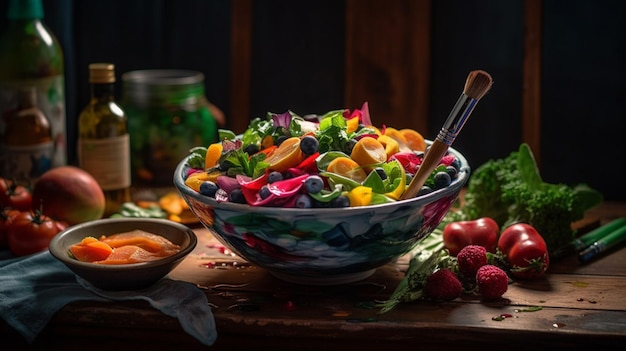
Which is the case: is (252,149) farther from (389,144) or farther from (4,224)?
(4,224)

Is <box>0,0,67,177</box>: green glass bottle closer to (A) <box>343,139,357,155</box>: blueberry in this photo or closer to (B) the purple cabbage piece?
(B) the purple cabbage piece

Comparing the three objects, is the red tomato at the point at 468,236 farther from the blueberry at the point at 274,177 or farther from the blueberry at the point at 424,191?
the blueberry at the point at 274,177

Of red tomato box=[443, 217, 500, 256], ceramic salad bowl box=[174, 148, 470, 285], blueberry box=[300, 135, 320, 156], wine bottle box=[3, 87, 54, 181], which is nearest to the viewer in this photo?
ceramic salad bowl box=[174, 148, 470, 285]

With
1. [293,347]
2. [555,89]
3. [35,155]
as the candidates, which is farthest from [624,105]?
[35,155]

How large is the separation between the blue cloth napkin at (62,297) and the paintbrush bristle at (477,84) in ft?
1.77

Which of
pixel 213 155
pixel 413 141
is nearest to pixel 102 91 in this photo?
pixel 213 155

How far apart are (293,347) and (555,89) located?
4.08 ft

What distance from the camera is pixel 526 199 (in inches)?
68.3

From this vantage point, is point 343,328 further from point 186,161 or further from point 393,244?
point 186,161

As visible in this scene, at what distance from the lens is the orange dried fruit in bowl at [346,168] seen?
4.69 feet

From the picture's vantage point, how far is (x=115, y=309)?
56.4 inches

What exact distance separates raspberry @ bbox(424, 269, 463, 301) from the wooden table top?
0.05ft

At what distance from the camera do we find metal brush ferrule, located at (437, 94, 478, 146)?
1.40 m

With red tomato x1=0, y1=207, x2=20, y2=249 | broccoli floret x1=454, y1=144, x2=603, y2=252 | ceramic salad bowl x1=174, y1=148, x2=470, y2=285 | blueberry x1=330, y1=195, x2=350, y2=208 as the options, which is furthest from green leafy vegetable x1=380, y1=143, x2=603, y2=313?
red tomato x1=0, y1=207, x2=20, y2=249
